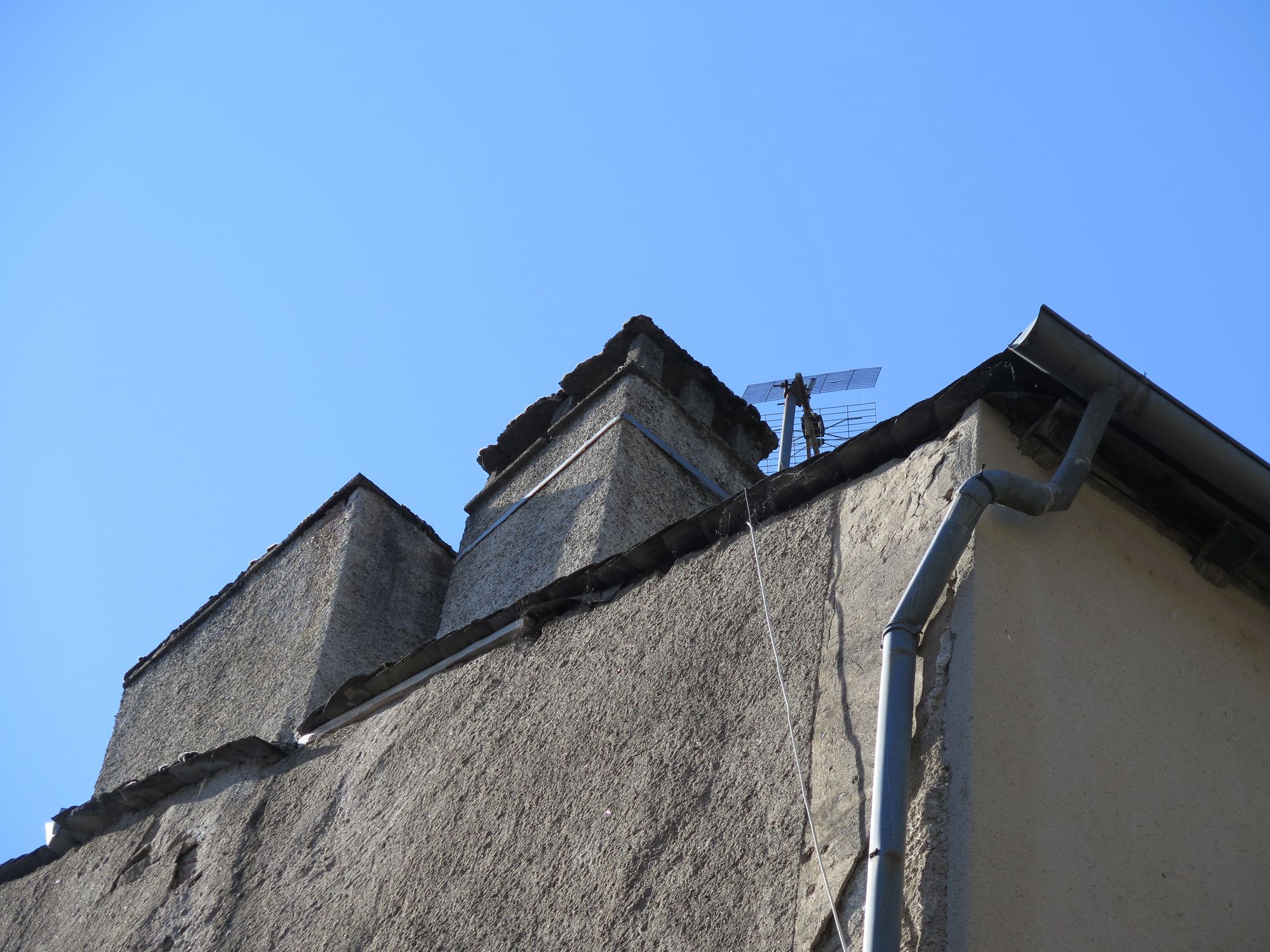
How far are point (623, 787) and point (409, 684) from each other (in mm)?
1500

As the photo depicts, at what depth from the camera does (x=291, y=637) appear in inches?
249

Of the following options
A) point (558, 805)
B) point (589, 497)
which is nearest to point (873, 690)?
point (558, 805)

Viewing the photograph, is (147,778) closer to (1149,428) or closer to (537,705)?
(537,705)

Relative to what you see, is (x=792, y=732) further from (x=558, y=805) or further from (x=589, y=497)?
(x=589, y=497)

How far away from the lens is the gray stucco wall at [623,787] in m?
3.20

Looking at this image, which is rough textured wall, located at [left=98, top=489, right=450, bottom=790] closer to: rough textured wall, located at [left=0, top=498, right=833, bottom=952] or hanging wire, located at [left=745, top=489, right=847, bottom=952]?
rough textured wall, located at [left=0, top=498, right=833, bottom=952]

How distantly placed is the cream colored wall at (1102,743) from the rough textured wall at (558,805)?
0.47 metres

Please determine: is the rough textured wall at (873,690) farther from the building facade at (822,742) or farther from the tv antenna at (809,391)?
the tv antenna at (809,391)

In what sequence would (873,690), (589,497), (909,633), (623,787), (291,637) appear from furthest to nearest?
1. (291,637)
2. (589,497)
3. (623,787)
4. (873,690)
5. (909,633)

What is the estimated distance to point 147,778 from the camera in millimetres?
5785

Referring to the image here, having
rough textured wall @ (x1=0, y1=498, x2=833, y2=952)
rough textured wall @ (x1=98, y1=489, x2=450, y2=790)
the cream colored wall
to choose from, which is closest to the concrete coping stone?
rough textured wall @ (x1=98, y1=489, x2=450, y2=790)

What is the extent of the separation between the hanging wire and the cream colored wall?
28cm

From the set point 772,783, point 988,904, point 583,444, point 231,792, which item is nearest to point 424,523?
point 583,444

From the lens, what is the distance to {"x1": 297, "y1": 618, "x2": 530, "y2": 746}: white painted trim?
4734 mm
